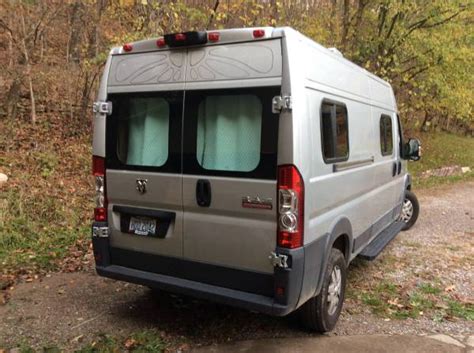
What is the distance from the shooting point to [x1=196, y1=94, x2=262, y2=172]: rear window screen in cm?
345

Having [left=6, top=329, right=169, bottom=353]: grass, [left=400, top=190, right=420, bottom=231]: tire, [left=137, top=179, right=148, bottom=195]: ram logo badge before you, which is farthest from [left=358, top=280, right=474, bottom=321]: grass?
[left=400, top=190, right=420, bottom=231]: tire

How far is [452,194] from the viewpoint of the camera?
478 inches

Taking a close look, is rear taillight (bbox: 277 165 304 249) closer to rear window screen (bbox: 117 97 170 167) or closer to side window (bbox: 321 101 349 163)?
side window (bbox: 321 101 349 163)

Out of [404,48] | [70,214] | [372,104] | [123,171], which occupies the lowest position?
[70,214]

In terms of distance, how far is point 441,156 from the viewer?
21484 millimetres

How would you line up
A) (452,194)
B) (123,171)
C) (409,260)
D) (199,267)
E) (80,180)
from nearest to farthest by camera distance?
(199,267)
(123,171)
(409,260)
(80,180)
(452,194)

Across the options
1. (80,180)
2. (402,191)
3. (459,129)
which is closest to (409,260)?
(402,191)

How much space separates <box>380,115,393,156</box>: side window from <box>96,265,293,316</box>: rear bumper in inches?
121

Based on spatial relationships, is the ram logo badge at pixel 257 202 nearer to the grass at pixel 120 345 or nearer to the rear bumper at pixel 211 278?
the rear bumper at pixel 211 278

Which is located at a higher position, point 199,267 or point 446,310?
point 199,267

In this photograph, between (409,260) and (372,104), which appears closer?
(372,104)

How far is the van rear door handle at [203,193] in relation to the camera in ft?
11.7

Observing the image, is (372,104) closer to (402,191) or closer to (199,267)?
(402,191)

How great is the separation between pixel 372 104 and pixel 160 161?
2752 millimetres
